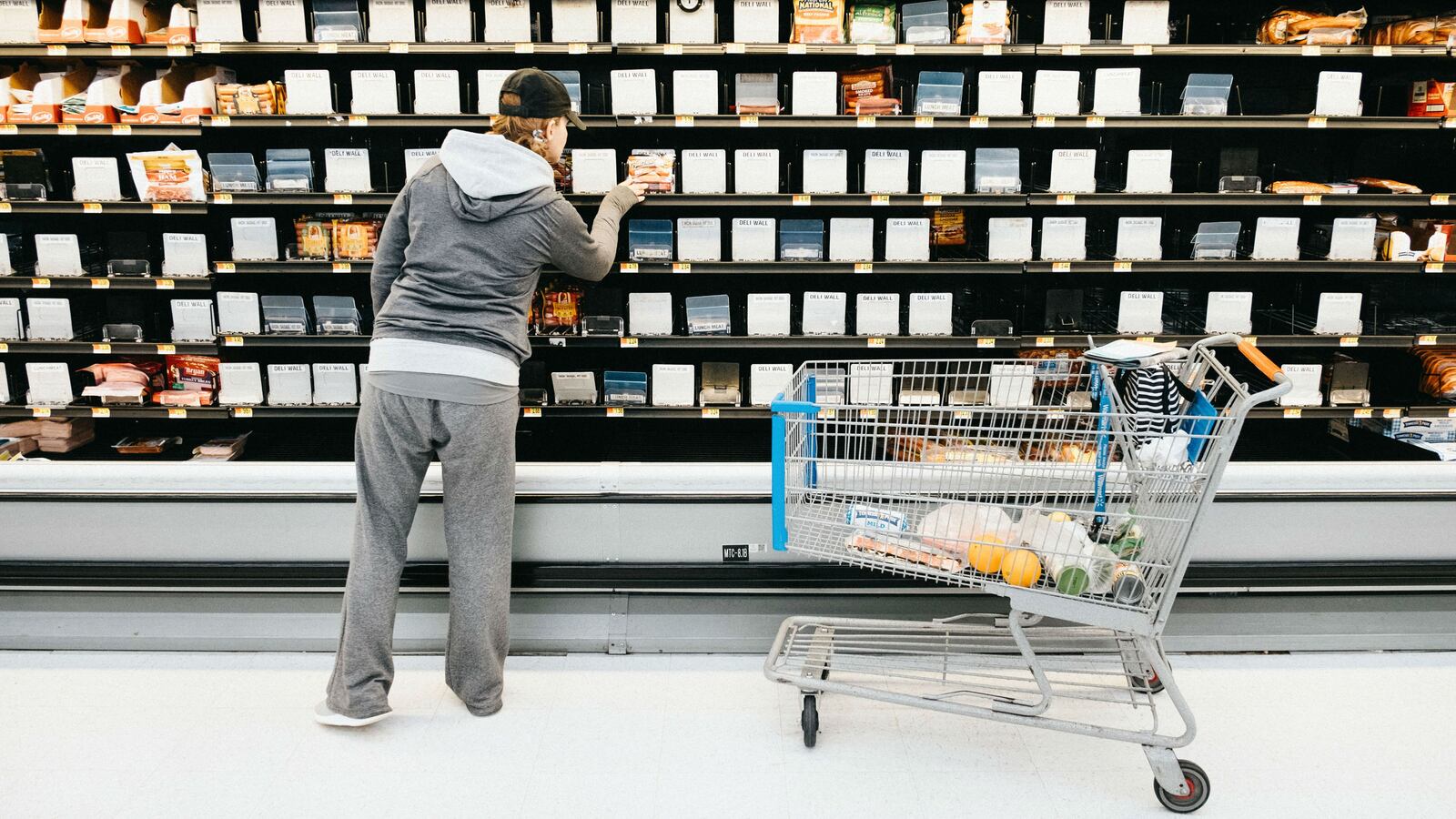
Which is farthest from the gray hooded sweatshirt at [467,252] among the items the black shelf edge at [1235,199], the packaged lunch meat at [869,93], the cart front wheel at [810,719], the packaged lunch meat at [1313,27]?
the packaged lunch meat at [1313,27]

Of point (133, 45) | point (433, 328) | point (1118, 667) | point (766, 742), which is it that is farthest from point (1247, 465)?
point (133, 45)

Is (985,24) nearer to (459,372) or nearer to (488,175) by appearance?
(488,175)

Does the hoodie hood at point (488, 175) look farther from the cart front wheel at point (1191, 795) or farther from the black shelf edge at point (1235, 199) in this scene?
the black shelf edge at point (1235, 199)

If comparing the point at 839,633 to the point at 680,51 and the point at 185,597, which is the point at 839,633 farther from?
the point at 680,51

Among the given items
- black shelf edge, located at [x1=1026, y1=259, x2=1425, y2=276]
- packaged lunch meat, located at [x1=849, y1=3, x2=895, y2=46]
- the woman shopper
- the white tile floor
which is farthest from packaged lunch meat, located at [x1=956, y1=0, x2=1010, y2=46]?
the white tile floor

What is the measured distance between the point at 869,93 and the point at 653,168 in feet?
2.99

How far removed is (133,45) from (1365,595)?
469 centimetres

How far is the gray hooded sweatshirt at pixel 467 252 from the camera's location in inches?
90.3

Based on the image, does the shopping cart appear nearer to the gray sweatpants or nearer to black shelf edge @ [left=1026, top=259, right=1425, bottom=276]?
the gray sweatpants

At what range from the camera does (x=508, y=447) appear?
2434 mm

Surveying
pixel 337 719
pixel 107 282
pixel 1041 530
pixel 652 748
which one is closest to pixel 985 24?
pixel 1041 530

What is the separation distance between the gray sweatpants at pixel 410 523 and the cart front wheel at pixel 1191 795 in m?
1.54

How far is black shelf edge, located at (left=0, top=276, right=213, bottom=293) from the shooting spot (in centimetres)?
415

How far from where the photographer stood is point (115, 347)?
425 cm
